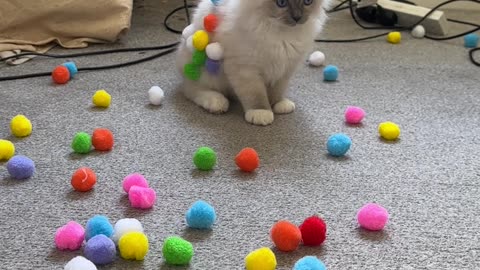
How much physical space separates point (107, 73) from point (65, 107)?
33 centimetres

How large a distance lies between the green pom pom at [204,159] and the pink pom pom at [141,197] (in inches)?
6.6

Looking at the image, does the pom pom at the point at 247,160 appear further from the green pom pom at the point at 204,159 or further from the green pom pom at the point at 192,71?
the green pom pom at the point at 192,71

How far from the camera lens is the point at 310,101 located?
164cm

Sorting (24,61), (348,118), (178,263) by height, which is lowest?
(24,61)

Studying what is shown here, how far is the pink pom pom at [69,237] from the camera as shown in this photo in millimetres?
926

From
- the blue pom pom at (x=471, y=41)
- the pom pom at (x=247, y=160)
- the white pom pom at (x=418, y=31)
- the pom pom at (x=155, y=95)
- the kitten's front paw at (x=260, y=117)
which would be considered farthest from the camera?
the white pom pom at (x=418, y=31)

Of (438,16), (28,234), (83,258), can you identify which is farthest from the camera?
(438,16)

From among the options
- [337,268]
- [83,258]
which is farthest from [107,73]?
[337,268]

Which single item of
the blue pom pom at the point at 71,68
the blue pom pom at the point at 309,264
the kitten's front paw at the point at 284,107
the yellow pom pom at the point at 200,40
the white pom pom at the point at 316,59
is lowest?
the blue pom pom at the point at 71,68

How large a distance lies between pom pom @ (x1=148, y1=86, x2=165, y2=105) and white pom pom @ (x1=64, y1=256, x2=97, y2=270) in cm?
78

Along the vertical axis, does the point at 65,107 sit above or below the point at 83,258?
below

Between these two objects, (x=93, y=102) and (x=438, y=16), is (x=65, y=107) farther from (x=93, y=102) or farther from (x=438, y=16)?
(x=438, y=16)

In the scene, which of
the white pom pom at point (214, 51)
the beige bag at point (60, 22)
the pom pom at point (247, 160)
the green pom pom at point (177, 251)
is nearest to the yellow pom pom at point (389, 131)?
the pom pom at point (247, 160)

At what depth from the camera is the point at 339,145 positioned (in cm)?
128
